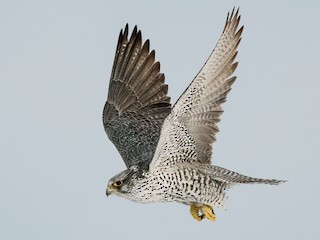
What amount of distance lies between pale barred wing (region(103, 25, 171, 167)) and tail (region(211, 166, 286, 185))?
140 cm

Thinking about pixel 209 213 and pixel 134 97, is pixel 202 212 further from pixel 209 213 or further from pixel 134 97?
pixel 134 97

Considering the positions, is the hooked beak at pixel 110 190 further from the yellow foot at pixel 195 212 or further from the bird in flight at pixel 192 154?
the yellow foot at pixel 195 212

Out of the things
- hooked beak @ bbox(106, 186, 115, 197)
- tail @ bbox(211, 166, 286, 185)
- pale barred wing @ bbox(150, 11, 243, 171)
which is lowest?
hooked beak @ bbox(106, 186, 115, 197)

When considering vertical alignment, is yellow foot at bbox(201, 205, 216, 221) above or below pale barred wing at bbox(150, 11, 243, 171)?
below

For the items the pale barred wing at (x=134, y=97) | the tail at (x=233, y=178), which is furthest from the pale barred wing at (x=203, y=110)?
the pale barred wing at (x=134, y=97)

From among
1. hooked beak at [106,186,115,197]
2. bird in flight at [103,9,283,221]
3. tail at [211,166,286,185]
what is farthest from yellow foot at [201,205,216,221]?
hooked beak at [106,186,115,197]

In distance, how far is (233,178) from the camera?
34.0 feet

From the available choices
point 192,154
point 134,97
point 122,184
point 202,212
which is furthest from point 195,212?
point 134,97

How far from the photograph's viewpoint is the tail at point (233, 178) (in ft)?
33.4

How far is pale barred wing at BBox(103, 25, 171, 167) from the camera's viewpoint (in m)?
11.8

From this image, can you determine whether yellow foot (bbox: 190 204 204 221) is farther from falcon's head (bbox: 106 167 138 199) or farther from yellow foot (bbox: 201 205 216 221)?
falcon's head (bbox: 106 167 138 199)

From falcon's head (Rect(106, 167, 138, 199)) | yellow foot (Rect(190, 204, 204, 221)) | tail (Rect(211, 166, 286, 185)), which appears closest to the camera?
falcon's head (Rect(106, 167, 138, 199))

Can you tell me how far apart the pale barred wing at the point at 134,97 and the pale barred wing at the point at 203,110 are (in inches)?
43.8

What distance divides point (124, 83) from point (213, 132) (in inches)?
89.8
